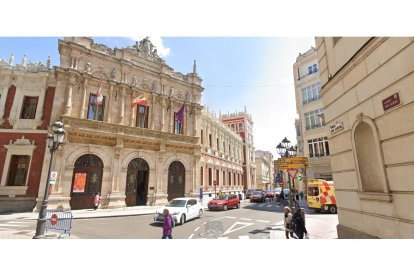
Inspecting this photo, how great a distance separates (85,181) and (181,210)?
33.1 ft

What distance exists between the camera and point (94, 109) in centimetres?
1969

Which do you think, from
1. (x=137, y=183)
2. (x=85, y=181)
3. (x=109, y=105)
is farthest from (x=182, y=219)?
(x=109, y=105)

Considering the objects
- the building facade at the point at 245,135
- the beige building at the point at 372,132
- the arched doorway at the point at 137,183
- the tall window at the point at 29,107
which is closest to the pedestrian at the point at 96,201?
the arched doorway at the point at 137,183

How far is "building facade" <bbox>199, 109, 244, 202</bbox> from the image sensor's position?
29.9m

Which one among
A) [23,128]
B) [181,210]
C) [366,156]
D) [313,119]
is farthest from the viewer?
[313,119]

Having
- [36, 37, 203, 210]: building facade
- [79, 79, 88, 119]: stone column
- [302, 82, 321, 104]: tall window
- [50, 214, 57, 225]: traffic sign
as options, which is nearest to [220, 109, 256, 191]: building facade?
[302, 82, 321, 104]: tall window

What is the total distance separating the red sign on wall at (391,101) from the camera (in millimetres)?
4551

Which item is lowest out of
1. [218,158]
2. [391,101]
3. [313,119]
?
[391,101]

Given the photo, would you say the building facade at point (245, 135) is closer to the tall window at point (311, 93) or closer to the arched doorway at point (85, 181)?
the tall window at point (311, 93)

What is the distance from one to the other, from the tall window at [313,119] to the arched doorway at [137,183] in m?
19.2

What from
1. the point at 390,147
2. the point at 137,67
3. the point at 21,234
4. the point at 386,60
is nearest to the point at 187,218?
the point at 21,234

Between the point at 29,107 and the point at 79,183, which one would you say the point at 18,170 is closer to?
the point at 79,183

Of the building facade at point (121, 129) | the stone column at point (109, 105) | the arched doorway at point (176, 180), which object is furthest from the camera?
the arched doorway at point (176, 180)

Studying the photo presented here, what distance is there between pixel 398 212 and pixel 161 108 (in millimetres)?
21601
